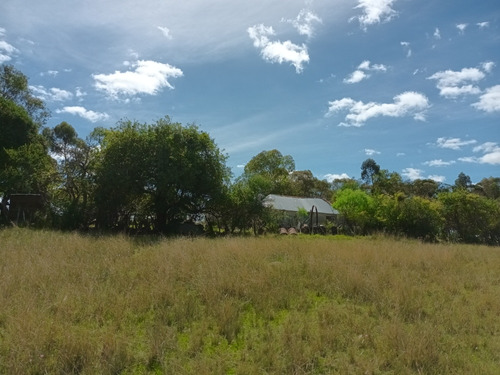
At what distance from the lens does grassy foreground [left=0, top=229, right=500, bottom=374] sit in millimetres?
4160

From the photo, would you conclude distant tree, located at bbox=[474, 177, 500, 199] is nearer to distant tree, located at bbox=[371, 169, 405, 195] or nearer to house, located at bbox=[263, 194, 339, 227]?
distant tree, located at bbox=[371, 169, 405, 195]

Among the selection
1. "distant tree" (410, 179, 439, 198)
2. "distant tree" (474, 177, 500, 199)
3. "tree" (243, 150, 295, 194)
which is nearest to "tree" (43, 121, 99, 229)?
"tree" (243, 150, 295, 194)

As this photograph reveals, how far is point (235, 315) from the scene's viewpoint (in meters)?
5.47

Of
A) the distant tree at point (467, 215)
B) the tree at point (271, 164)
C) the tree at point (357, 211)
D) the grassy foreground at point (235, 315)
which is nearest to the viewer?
the grassy foreground at point (235, 315)

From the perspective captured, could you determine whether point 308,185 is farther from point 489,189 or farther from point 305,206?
point 489,189

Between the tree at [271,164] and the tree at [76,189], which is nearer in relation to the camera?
the tree at [76,189]

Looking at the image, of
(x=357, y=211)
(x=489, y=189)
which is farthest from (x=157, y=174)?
(x=489, y=189)

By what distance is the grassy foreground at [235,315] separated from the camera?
4.16 m

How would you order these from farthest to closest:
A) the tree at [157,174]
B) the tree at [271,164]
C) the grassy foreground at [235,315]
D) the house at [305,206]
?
1. the tree at [271,164]
2. the house at [305,206]
3. the tree at [157,174]
4. the grassy foreground at [235,315]

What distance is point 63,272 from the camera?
7.17 metres

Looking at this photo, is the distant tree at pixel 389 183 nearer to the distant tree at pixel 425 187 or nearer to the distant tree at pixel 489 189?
the distant tree at pixel 425 187

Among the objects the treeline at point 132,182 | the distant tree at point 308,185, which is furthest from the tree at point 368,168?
the treeline at point 132,182

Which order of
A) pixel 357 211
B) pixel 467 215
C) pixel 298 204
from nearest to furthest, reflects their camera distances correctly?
pixel 357 211
pixel 467 215
pixel 298 204

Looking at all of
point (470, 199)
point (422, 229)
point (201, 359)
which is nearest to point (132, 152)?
point (201, 359)
